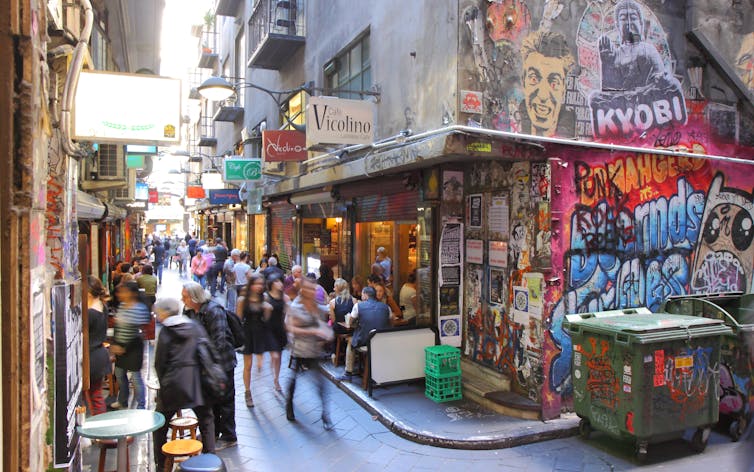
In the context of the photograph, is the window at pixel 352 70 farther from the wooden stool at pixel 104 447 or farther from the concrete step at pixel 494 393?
the wooden stool at pixel 104 447

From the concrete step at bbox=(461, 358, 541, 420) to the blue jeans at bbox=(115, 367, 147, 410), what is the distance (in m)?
4.45

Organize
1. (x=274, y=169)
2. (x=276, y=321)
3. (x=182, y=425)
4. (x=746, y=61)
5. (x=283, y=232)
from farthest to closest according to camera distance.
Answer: (x=283, y=232), (x=274, y=169), (x=746, y=61), (x=276, y=321), (x=182, y=425)

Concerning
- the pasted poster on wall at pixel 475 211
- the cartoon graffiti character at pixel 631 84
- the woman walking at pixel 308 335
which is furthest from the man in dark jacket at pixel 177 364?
the cartoon graffiti character at pixel 631 84

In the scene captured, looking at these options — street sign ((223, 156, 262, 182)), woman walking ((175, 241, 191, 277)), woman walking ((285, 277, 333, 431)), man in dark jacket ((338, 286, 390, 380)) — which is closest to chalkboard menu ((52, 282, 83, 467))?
woman walking ((285, 277, 333, 431))

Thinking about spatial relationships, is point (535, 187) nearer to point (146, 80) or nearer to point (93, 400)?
point (146, 80)

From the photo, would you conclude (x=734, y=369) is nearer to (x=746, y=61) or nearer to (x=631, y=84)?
(x=631, y=84)

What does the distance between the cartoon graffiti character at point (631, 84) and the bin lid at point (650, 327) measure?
9.37ft

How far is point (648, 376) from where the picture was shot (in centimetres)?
557

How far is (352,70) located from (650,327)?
26.4 feet

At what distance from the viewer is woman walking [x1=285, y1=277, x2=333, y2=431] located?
6.83 meters

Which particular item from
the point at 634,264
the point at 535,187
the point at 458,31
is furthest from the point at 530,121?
the point at 634,264

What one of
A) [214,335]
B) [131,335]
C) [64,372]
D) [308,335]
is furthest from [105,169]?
[64,372]

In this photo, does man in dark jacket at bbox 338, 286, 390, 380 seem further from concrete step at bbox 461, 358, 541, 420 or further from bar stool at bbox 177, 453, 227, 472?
bar stool at bbox 177, 453, 227, 472

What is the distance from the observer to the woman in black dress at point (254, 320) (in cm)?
775
